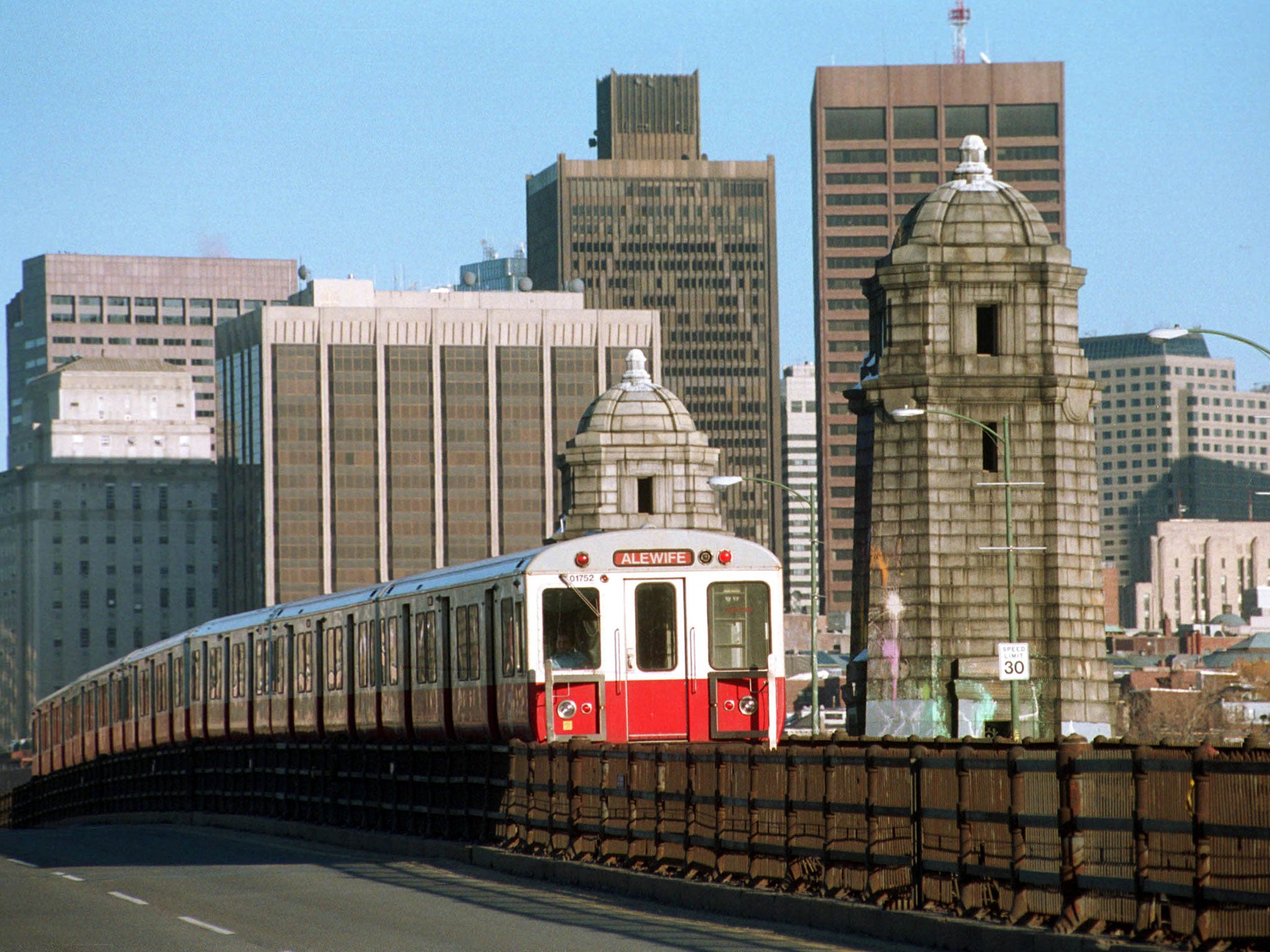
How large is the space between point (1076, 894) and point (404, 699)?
756 inches

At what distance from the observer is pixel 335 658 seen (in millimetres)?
38469

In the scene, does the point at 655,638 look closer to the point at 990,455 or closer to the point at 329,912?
the point at 329,912

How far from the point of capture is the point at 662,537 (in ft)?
98.3

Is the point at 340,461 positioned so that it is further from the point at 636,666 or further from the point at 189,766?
the point at 636,666

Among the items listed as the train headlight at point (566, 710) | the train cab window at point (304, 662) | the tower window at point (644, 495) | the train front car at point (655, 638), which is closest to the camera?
the train headlight at point (566, 710)

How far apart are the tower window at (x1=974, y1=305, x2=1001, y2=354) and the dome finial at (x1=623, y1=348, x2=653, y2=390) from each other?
29.8m

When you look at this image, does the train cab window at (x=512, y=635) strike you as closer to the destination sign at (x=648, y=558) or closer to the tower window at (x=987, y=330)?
the destination sign at (x=648, y=558)

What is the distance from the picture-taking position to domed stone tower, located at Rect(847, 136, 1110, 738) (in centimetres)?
5753

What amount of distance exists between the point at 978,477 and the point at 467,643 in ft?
94.8

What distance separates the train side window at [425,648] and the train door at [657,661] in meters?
4.68

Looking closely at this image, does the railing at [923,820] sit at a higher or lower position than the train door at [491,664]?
lower

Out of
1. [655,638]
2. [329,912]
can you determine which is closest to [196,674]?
[655,638]

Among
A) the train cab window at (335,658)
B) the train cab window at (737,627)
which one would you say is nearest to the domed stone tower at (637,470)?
the train cab window at (335,658)

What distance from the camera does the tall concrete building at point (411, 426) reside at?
609ft
